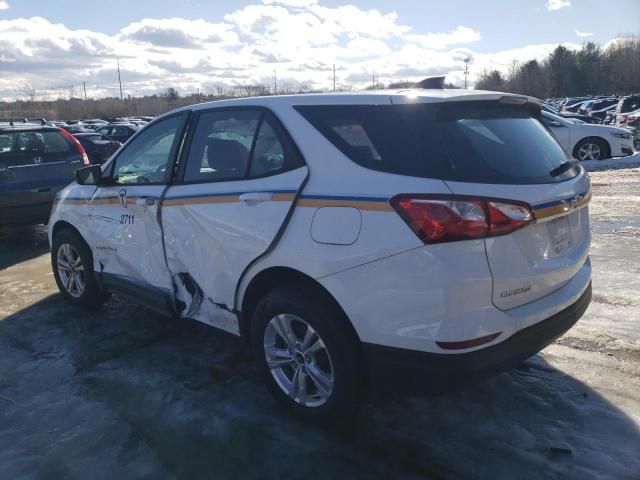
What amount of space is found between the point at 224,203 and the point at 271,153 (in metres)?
0.44

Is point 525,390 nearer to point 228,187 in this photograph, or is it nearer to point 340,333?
point 340,333

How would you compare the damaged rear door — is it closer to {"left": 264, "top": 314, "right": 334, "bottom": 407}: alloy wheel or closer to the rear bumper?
{"left": 264, "top": 314, "right": 334, "bottom": 407}: alloy wheel

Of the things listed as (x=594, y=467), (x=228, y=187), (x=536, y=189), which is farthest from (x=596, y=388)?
(x=228, y=187)

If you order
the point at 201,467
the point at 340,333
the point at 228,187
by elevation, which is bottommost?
the point at 201,467

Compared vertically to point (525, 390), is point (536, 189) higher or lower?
higher

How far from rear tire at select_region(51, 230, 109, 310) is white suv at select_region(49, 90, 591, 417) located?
5.05 feet

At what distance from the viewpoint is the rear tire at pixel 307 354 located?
2879 millimetres

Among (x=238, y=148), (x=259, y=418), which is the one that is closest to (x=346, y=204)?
(x=238, y=148)

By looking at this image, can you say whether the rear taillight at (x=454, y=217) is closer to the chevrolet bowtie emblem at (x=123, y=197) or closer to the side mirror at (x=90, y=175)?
the chevrolet bowtie emblem at (x=123, y=197)

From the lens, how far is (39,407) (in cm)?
356

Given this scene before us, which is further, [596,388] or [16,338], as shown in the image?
[16,338]

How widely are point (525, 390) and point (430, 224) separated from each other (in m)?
1.63

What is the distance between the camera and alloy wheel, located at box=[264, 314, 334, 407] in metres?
3.09

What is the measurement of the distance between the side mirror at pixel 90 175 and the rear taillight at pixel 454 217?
3.06 meters
